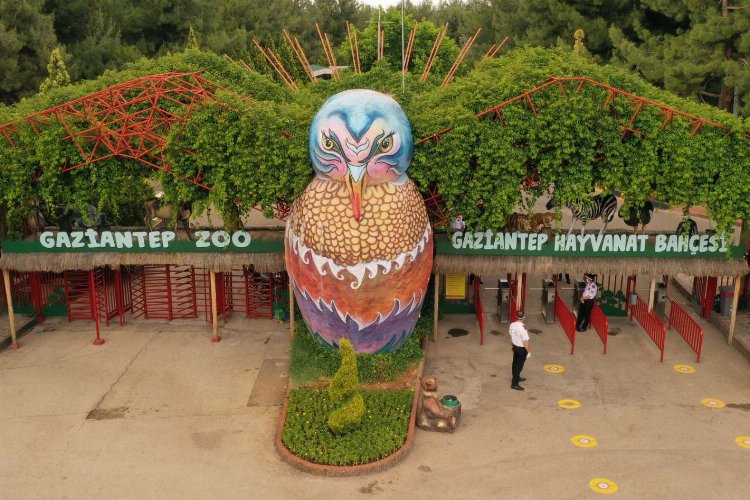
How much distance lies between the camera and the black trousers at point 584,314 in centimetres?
1944

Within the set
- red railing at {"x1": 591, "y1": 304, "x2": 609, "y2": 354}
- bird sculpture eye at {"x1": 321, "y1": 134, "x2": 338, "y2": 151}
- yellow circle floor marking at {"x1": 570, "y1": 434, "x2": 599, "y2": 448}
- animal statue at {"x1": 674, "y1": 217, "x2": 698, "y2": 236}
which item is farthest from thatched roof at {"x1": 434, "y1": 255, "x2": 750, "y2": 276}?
yellow circle floor marking at {"x1": 570, "y1": 434, "x2": 599, "y2": 448}

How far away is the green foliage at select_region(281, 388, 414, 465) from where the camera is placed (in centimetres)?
1314

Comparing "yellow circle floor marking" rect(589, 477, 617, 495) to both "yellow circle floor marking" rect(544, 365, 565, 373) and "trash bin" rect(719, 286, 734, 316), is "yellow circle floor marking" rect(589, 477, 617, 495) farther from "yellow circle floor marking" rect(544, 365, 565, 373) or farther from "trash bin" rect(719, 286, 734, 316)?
"trash bin" rect(719, 286, 734, 316)

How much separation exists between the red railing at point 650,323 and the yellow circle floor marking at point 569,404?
341 centimetres

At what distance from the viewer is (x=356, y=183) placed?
48.5ft

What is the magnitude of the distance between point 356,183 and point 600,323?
8.22m

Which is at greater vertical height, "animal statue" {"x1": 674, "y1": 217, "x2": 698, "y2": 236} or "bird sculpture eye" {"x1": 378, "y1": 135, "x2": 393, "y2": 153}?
"bird sculpture eye" {"x1": 378, "y1": 135, "x2": 393, "y2": 153}

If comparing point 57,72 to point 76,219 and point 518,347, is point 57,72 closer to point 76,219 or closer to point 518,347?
point 76,219

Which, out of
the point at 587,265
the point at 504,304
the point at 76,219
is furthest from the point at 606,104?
the point at 76,219

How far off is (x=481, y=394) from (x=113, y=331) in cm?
1069

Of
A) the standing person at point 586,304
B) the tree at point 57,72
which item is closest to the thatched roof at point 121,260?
the standing person at point 586,304

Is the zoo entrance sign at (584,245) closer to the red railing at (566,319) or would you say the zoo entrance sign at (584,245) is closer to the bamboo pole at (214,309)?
the red railing at (566,319)

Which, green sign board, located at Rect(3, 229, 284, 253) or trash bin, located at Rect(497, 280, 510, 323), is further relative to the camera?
trash bin, located at Rect(497, 280, 510, 323)

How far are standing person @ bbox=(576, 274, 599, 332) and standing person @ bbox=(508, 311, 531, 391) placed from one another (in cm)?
403
